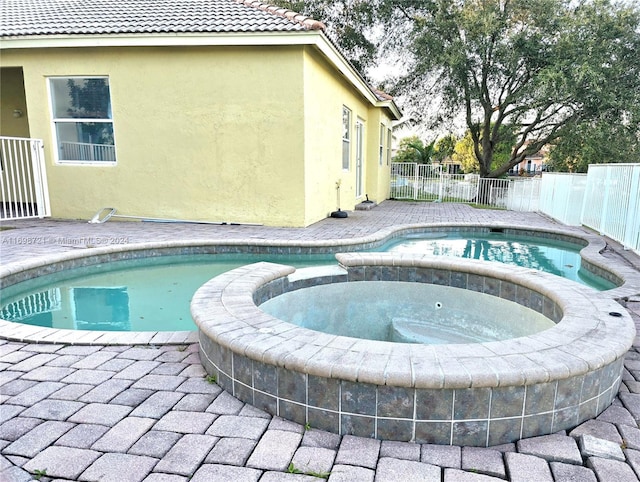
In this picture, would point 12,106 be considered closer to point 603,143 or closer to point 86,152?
point 86,152

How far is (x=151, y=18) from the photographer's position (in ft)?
29.5

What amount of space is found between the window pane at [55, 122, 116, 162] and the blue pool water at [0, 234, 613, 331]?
13.5 ft

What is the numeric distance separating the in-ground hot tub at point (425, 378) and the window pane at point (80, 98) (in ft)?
27.3

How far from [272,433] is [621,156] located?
1927cm

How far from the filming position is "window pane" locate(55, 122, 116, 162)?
932 centimetres

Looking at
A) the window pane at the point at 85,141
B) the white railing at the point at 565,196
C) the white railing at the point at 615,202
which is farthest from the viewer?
the white railing at the point at 565,196

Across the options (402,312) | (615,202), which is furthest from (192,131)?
(615,202)

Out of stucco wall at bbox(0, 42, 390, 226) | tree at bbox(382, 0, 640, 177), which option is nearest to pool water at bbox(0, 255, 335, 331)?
stucco wall at bbox(0, 42, 390, 226)

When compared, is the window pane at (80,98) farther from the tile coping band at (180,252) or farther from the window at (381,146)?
the window at (381,146)

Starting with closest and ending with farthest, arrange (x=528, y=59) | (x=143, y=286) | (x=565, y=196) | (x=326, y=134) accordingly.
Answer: (x=143, y=286), (x=326, y=134), (x=565, y=196), (x=528, y=59)

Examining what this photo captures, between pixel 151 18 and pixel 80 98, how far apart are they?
2.36m

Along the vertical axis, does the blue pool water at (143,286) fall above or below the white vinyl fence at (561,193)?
below

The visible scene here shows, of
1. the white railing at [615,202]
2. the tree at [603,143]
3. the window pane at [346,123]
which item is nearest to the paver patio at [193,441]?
the white railing at [615,202]

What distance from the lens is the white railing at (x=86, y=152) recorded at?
9383 mm
